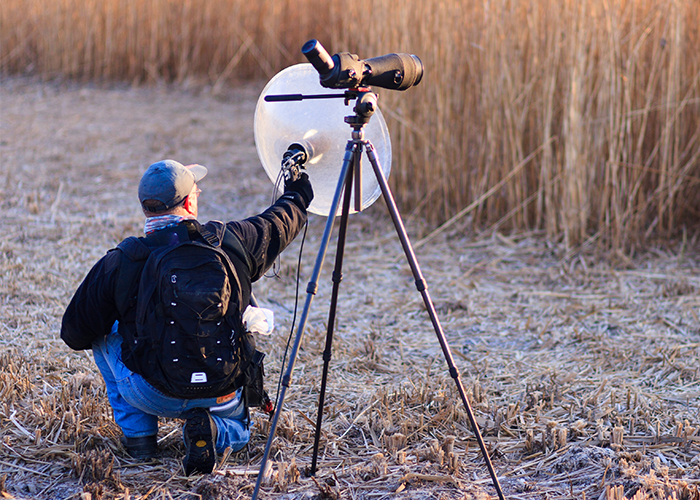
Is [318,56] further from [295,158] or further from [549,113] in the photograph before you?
[549,113]

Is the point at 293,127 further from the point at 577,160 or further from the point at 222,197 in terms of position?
the point at 222,197

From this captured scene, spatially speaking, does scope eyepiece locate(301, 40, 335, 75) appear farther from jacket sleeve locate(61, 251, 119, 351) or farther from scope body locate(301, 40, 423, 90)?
jacket sleeve locate(61, 251, 119, 351)

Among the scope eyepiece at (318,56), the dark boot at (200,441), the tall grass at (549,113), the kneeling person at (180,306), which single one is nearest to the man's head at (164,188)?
the kneeling person at (180,306)

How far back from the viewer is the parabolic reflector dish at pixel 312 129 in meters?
2.49

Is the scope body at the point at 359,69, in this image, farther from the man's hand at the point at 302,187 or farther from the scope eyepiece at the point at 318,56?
the man's hand at the point at 302,187

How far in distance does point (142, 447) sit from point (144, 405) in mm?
223

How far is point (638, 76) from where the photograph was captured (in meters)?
5.13

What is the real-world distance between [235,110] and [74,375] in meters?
7.31

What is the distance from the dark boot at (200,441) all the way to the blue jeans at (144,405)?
0.08m

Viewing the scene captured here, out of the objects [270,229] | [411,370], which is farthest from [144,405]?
[411,370]

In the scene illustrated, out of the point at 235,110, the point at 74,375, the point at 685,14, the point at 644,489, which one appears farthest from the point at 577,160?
the point at 235,110

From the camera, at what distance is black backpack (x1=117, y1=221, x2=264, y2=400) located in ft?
7.70

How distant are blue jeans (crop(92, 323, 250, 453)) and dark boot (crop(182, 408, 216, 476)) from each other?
0.27ft

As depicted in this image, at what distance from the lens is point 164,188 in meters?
2.41
